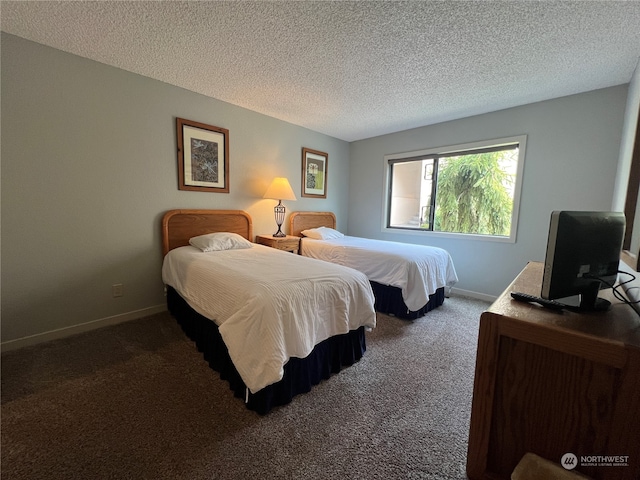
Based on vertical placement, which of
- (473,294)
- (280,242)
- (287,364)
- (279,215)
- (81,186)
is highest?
(81,186)

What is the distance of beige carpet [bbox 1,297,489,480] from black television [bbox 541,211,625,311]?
3.06 ft

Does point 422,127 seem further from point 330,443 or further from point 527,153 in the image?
point 330,443

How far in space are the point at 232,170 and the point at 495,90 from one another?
121 inches

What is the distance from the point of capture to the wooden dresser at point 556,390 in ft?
2.66

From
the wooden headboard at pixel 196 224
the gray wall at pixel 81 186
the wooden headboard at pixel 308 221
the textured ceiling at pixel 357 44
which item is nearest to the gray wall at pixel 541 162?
the textured ceiling at pixel 357 44

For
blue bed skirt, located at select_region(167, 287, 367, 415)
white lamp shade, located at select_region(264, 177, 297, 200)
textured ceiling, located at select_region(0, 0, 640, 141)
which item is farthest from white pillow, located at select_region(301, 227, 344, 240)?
blue bed skirt, located at select_region(167, 287, 367, 415)

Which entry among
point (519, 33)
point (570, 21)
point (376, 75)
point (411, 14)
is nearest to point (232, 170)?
point (376, 75)

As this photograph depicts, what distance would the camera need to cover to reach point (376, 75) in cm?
240

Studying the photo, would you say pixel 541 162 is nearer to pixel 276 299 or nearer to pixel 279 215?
pixel 279 215

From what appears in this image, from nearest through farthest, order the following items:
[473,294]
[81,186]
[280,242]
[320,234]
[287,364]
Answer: [287,364] → [81,186] → [280,242] → [473,294] → [320,234]

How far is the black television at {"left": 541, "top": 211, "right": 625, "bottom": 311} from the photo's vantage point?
985 millimetres

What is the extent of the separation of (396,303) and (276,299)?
5.93 ft

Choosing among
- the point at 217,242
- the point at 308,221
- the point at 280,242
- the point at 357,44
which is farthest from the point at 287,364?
the point at 308,221

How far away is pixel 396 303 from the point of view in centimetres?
286
